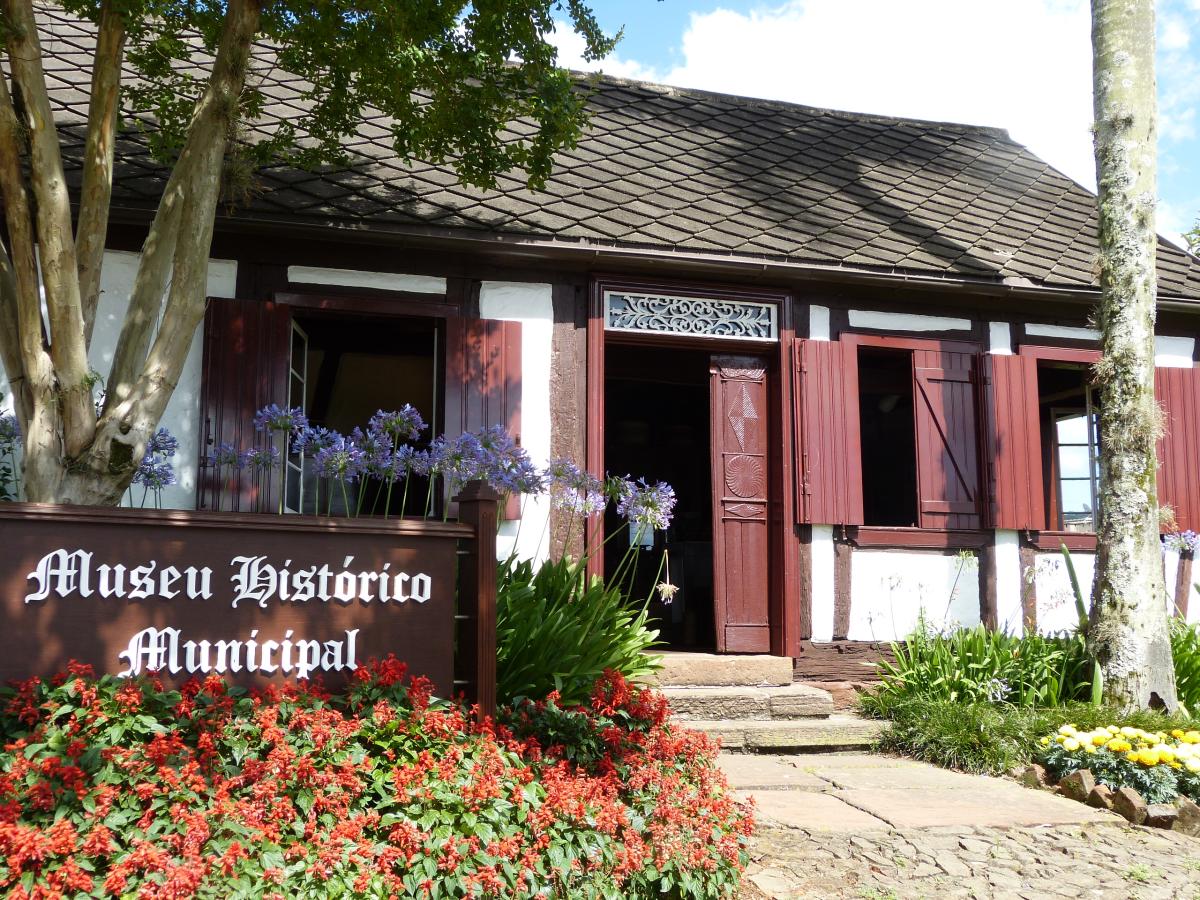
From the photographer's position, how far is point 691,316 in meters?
7.55

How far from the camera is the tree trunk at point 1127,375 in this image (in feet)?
20.9

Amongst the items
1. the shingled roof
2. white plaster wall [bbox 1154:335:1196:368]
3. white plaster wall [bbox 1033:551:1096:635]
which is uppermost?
the shingled roof

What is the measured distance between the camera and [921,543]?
774 cm

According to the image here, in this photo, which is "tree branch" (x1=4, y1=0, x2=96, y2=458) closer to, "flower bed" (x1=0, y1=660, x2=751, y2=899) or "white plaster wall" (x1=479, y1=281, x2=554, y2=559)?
"flower bed" (x1=0, y1=660, x2=751, y2=899)

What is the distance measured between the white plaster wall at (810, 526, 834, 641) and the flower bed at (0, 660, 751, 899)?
3.83 meters

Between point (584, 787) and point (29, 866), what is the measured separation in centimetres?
165

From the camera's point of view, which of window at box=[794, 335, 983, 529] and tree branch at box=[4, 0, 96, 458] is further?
window at box=[794, 335, 983, 529]

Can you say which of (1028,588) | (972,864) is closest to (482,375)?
(972,864)

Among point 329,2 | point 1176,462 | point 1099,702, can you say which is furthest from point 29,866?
point 1176,462

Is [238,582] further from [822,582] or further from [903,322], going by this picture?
[903,322]

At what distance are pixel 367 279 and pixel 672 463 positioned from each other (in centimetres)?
504

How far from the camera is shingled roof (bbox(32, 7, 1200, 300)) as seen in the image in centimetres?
695

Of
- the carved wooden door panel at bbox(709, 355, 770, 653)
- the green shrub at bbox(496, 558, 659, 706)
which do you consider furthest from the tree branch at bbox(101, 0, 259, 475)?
the carved wooden door panel at bbox(709, 355, 770, 653)

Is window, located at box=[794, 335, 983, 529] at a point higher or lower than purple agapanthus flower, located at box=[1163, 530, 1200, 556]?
higher
